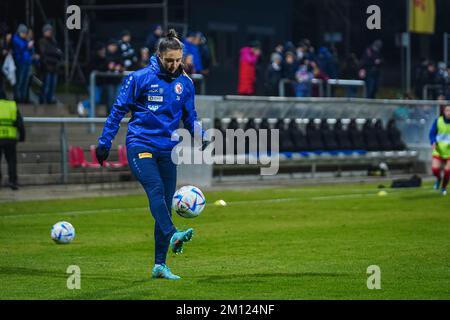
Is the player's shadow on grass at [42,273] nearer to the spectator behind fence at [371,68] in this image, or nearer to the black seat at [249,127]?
the black seat at [249,127]

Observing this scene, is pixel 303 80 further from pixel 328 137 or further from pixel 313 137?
pixel 313 137

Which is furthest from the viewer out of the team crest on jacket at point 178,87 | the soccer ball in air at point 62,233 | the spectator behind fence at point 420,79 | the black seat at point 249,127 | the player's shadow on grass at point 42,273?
the spectator behind fence at point 420,79

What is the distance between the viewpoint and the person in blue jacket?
11.9m

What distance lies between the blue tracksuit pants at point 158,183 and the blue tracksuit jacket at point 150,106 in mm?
104

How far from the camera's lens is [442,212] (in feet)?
71.6

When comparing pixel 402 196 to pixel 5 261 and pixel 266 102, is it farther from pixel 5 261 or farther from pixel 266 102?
pixel 5 261

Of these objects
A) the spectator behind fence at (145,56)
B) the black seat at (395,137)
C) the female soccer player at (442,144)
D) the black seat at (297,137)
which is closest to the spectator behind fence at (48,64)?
the spectator behind fence at (145,56)

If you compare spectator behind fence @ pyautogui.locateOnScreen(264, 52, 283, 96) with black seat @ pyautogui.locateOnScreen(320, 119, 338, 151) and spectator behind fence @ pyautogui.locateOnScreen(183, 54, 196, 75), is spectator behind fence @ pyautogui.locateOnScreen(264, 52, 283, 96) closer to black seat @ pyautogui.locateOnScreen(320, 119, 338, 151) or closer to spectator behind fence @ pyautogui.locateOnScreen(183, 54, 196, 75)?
black seat @ pyautogui.locateOnScreen(320, 119, 338, 151)

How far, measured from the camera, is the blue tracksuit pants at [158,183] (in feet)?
39.1

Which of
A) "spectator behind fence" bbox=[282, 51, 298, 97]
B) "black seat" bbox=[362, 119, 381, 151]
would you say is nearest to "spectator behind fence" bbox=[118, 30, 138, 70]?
"spectator behind fence" bbox=[282, 51, 298, 97]

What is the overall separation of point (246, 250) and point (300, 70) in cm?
2055

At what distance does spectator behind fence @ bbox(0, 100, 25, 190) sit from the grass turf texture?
73.7 inches

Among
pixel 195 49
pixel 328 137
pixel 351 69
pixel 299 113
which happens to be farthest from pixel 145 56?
pixel 351 69

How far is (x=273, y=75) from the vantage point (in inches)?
1382
